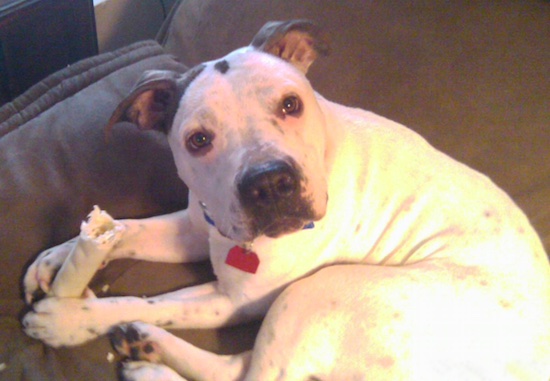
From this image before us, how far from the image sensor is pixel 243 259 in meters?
2.11

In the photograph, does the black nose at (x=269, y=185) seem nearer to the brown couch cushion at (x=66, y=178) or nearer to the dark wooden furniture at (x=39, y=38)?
the brown couch cushion at (x=66, y=178)

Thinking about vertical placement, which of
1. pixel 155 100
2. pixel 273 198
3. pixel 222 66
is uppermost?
pixel 222 66

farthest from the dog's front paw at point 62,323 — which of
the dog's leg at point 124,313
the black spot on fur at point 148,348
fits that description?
the black spot on fur at point 148,348

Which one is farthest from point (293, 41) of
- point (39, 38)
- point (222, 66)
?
point (39, 38)

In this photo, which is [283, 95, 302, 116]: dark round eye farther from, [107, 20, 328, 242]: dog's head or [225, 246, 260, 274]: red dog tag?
[225, 246, 260, 274]: red dog tag

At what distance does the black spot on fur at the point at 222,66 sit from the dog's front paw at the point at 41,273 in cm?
124

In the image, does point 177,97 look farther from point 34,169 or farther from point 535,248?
point 535,248

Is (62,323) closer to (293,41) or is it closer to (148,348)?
(148,348)

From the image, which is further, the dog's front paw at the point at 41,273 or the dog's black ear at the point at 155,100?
the dog's front paw at the point at 41,273

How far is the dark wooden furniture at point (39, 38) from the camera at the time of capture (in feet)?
10.1

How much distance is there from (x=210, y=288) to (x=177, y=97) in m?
0.97

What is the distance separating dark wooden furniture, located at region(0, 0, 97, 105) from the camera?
308 cm

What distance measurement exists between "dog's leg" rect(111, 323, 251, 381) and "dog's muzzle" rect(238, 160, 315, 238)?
72cm

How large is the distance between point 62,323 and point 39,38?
2205 millimetres
